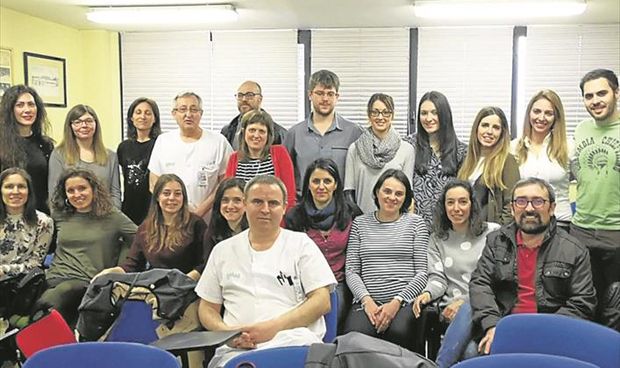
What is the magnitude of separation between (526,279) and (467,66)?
13.0ft

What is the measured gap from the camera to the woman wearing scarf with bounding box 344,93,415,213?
141 inches

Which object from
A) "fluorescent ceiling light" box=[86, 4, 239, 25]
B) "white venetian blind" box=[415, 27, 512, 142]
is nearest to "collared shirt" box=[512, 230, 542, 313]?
"fluorescent ceiling light" box=[86, 4, 239, 25]

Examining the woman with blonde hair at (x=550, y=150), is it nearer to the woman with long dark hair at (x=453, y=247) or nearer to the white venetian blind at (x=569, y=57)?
the woman with long dark hair at (x=453, y=247)

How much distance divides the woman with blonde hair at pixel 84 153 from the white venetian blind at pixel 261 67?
2.85 meters

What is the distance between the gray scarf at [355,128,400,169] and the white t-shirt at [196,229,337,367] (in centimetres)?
110

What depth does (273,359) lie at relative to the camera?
1.75m

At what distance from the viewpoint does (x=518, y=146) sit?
11.1 ft

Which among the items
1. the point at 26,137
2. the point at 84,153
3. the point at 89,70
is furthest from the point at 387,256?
the point at 89,70

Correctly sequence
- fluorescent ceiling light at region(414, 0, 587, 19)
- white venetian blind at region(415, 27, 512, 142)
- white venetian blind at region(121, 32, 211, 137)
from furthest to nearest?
white venetian blind at region(121, 32, 211, 137), white venetian blind at region(415, 27, 512, 142), fluorescent ceiling light at region(414, 0, 587, 19)

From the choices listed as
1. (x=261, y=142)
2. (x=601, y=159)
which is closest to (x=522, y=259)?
(x=601, y=159)

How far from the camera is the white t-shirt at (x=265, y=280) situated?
2.54m

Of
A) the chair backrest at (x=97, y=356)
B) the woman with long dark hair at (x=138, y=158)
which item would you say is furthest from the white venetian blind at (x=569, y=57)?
the chair backrest at (x=97, y=356)

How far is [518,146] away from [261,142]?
4.69 ft

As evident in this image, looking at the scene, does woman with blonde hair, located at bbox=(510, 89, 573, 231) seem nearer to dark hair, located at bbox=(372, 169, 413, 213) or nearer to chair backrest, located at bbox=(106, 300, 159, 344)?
dark hair, located at bbox=(372, 169, 413, 213)
